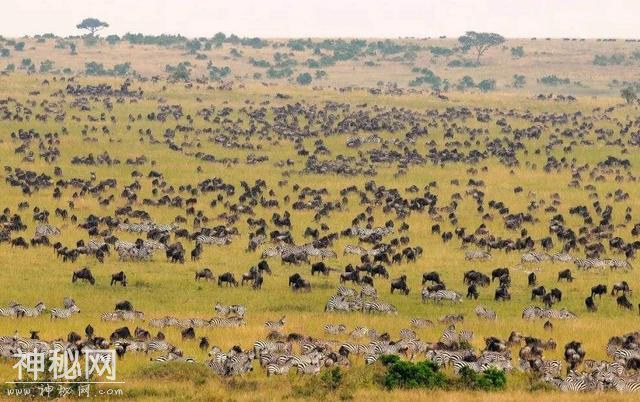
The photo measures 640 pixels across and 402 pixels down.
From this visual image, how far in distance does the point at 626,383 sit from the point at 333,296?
531 inches

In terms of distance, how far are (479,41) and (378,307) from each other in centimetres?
16240

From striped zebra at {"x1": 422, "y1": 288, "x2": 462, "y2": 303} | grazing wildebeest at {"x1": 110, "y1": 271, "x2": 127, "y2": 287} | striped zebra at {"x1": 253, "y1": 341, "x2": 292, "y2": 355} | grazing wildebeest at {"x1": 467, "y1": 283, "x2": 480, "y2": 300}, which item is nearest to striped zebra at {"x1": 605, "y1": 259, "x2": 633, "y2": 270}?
grazing wildebeest at {"x1": 467, "y1": 283, "x2": 480, "y2": 300}

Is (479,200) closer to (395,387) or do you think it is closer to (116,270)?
(116,270)

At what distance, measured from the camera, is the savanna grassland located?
1309 inches

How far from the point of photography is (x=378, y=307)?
37344 millimetres

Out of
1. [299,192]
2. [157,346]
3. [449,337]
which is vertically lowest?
[299,192]

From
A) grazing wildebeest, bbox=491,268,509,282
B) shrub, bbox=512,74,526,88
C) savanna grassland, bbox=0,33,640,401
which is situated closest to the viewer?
savanna grassland, bbox=0,33,640,401

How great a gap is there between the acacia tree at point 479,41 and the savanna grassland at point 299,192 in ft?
136

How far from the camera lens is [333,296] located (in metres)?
38.9

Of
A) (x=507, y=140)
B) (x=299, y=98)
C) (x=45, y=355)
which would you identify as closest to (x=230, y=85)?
(x=299, y=98)

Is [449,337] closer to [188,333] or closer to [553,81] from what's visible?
[188,333]

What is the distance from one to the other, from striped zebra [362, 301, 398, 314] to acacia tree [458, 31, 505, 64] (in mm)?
156246

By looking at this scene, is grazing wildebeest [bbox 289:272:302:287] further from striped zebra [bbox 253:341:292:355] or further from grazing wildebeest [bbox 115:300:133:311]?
striped zebra [bbox 253:341:292:355]

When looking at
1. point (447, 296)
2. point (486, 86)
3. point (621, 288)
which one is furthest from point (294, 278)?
point (486, 86)
